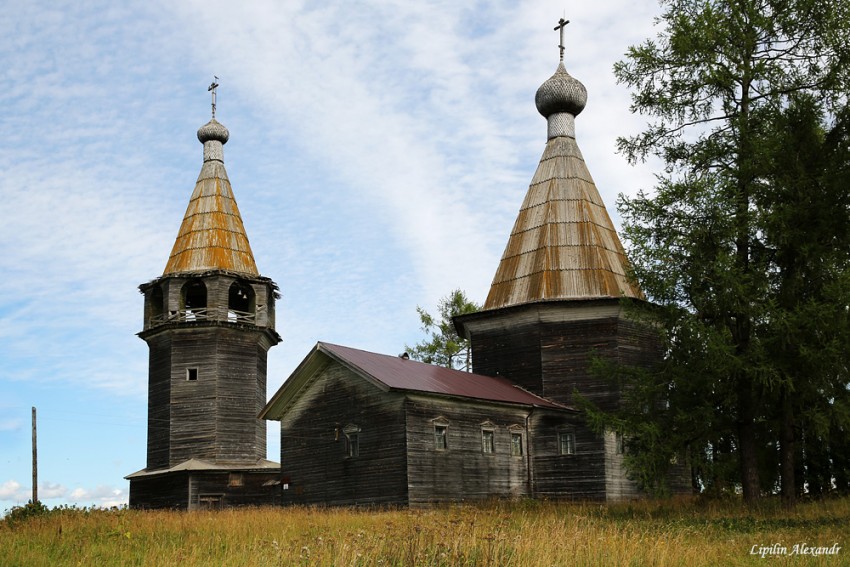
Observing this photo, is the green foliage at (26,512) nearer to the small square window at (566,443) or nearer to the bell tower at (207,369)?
the bell tower at (207,369)

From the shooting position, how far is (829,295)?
17.2 m

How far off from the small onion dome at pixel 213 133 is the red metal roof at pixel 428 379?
15715mm

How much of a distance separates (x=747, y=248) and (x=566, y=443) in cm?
955

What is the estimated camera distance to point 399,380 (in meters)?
23.8

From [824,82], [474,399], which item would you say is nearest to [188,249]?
[474,399]

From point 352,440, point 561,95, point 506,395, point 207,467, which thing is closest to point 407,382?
point 352,440

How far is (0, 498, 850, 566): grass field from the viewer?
9.91 metres

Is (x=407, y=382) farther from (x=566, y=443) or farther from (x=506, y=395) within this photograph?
(x=566, y=443)

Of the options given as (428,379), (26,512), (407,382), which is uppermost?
(428,379)

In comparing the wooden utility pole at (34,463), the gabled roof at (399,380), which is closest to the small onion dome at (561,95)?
the gabled roof at (399,380)

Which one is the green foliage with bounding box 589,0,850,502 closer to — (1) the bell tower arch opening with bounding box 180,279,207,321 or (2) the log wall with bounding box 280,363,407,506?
(2) the log wall with bounding box 280,363,407,506

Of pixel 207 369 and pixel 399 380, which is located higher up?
pixel 207 369

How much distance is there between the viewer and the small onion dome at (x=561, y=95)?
32719 millimetres

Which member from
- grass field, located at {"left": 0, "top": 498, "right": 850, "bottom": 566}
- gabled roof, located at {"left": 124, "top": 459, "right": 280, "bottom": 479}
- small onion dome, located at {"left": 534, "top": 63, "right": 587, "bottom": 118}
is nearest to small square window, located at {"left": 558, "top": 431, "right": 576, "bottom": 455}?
grass field, located at {"left": 0, "top": 498, "right": 850, "bottom": 566}
